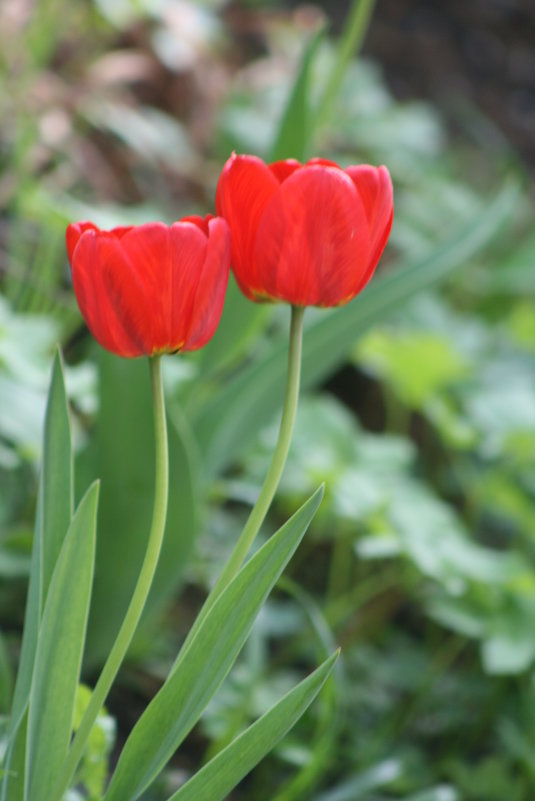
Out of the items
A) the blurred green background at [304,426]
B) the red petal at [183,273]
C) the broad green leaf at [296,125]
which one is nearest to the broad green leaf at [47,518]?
the red petal at [183,273]

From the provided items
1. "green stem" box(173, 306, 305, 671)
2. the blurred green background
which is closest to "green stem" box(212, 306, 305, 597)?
"green stem" box(173, 306, 305, 671)

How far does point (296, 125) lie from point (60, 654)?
68 centimetres

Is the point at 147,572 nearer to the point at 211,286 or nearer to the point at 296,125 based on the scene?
the point at 211,286

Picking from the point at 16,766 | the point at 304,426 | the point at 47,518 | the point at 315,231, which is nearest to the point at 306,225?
the point at 315,231

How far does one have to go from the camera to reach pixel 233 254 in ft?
1.71

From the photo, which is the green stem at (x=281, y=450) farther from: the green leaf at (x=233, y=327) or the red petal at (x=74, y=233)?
the green leaf at (x=233, y=327)

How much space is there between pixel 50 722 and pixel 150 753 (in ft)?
0.20

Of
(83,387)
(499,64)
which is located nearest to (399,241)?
(83,387)

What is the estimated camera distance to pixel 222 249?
48 cm

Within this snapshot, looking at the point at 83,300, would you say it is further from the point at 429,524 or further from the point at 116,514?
the point at 429,524

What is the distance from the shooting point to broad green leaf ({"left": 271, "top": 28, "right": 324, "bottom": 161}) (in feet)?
3.32

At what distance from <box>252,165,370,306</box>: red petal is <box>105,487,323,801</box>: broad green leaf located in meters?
0.12

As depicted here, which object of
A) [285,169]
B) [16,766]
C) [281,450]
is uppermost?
[285,169]

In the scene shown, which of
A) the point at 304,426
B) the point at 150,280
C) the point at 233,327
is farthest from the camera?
the point at 304,426
